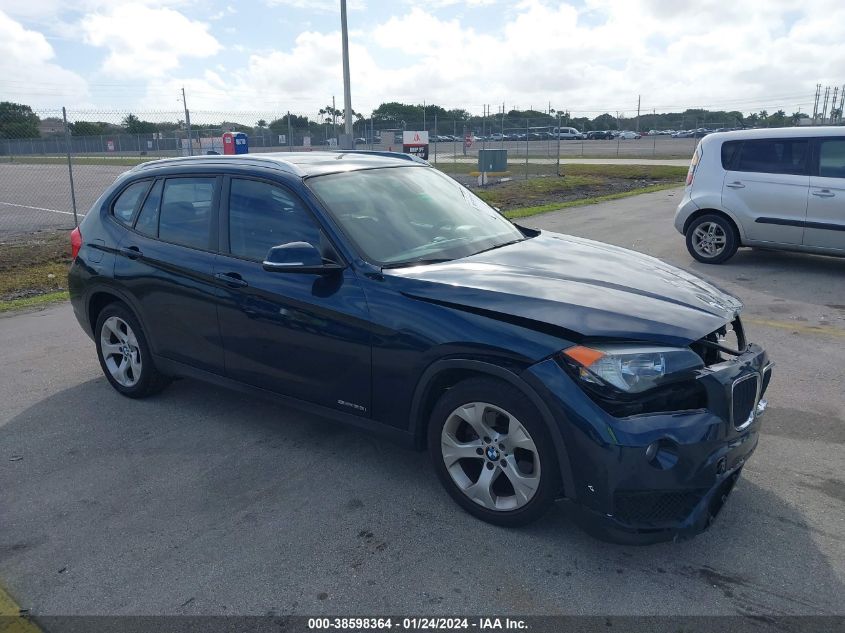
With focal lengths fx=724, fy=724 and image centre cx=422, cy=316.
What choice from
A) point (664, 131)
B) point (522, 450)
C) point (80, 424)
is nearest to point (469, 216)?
point (522, 450)

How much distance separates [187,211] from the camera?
4.74 metres

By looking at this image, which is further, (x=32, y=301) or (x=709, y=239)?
(x=709, y=239)

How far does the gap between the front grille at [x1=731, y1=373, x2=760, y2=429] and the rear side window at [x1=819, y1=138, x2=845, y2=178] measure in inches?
254

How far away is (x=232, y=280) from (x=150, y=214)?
1.14 meters

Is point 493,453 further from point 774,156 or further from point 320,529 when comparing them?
point 774,156

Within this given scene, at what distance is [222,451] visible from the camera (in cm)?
443

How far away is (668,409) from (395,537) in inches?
55.0

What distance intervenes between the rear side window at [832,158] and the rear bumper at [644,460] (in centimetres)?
675

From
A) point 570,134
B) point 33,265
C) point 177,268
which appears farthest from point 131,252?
point 570,134

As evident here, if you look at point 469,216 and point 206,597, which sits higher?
point 469,216

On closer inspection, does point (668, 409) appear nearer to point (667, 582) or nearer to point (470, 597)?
point (667, 582)

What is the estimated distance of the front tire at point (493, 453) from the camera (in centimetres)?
321

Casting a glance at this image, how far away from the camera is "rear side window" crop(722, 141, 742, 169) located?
369 inches

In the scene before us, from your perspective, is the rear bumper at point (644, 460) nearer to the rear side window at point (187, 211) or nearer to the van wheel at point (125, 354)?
the rear side window at point (187, 211)
